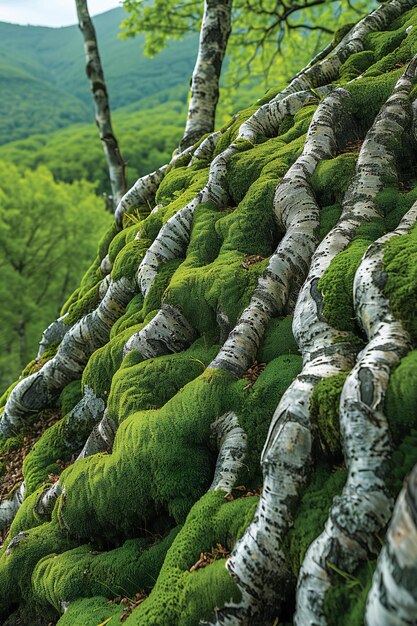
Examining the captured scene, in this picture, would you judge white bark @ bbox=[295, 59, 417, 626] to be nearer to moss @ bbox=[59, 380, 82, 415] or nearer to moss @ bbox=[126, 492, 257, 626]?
moss @ bbox=[126, 492, 257, 626]

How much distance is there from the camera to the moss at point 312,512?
2.72m

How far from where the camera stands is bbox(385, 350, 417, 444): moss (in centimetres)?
262

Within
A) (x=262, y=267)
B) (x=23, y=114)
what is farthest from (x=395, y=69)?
(x=23, y=114)

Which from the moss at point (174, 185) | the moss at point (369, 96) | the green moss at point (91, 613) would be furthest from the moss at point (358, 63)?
the green moss at point (91, 613)

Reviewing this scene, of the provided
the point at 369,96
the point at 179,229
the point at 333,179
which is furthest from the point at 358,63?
the point at 179,229

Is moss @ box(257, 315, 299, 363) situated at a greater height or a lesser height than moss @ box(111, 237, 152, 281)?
lesser

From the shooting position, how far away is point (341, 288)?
12.2 feet

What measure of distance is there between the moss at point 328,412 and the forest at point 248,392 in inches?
0.5

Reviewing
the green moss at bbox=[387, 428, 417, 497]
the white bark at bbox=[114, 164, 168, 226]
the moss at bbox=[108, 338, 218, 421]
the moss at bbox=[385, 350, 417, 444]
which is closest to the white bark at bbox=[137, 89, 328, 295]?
the moss at bbox=[108, 338, 218, 421]

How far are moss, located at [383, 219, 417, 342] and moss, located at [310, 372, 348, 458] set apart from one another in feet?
1.85

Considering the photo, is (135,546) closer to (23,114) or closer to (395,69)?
(395,69)

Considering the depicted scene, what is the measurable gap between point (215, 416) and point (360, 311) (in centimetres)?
139

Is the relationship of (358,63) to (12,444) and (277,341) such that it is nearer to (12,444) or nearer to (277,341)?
(277,341)

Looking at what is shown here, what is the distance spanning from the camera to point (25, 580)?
4441 mm
